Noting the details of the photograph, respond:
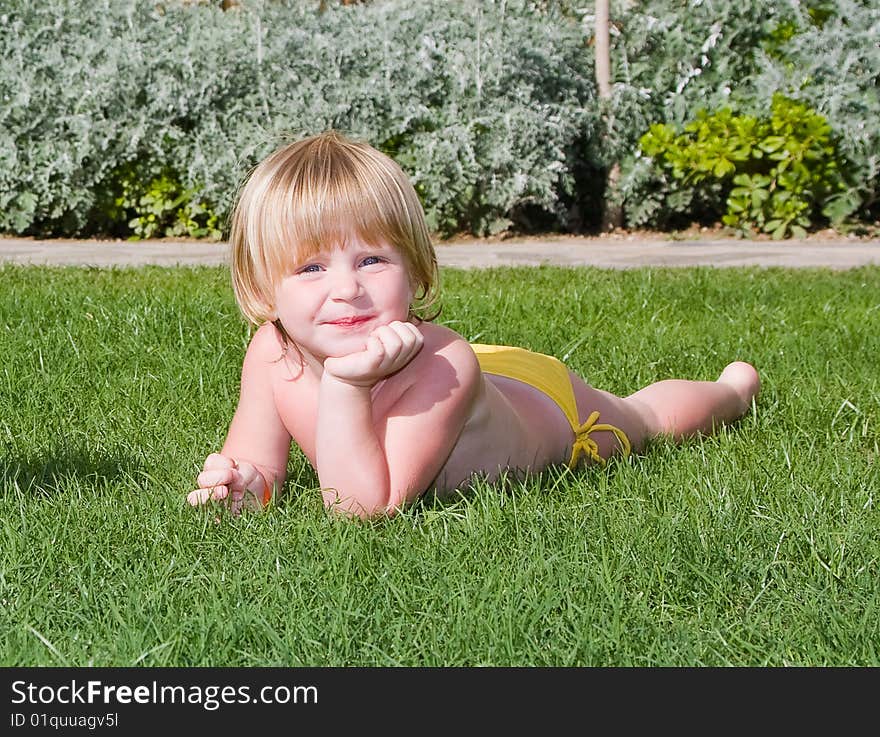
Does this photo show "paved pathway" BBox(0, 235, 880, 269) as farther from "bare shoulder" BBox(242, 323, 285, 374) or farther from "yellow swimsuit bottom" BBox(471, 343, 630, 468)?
"bare shoulder" BBox(242, 323, 285, 374)

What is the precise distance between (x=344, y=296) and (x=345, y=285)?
2 centimetres

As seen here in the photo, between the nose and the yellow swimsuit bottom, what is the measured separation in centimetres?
64

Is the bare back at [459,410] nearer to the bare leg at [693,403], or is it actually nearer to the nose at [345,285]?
the nose at [345,285]

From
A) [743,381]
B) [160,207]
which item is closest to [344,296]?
[743,381]

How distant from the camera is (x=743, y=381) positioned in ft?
11.8

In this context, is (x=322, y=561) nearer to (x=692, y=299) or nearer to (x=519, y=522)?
(x=519, y=522)

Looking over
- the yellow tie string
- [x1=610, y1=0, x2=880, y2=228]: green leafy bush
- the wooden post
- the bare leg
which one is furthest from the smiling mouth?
the wooden post

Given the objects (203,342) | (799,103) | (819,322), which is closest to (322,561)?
(203,342)

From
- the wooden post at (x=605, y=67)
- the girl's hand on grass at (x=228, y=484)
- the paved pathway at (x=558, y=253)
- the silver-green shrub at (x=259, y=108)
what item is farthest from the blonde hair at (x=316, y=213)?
the wooden post at (x=605, y=67)

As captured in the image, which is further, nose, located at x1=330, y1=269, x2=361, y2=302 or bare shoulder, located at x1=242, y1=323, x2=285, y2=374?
bare shoulder, located at x1=242, y1=323, x2=285, y2=374

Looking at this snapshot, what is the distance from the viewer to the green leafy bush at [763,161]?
24.7ft

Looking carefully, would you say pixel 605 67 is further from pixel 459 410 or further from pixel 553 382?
pixel 459 410

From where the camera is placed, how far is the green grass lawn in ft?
6.52

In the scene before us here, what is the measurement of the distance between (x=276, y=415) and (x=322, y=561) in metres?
0.57
